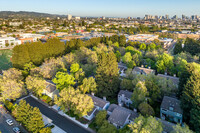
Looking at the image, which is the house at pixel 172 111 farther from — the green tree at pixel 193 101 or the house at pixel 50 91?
the house at pixel 50 91

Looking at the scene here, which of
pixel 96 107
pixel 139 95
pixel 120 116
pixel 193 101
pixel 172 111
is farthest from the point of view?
pixel 96 107

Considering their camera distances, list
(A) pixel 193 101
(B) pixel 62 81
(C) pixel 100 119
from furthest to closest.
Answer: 1. (B) pixel 62 81
2. (C) pixel 100 119
3. (A) pixel 193 101

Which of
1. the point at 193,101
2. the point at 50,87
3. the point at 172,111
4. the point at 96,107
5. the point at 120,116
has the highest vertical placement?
the point at 193,101

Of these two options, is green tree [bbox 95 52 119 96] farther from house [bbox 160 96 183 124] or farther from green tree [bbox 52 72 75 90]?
house [bbox 160 96 183 124]

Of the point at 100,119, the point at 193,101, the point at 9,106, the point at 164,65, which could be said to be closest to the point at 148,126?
the point at 100,119

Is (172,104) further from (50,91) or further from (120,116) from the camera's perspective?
(50,91)

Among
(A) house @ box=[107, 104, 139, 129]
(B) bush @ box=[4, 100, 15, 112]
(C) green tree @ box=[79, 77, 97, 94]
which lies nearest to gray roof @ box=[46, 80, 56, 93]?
(C) green tree @ box=[79, 77, 97, 94]

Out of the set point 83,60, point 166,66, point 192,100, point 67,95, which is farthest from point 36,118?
point 166,66
